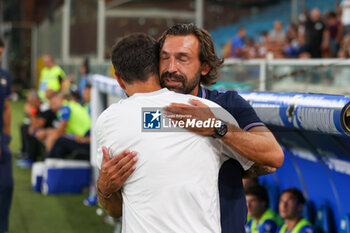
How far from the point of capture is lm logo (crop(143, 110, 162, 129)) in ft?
6.61

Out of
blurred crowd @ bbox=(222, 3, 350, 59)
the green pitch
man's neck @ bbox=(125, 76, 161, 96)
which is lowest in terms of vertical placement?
the green pitch

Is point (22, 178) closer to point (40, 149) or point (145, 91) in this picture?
point (40, 149)

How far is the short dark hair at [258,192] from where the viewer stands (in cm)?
439

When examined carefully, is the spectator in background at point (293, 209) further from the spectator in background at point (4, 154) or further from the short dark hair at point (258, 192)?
the spectator in background at point (4, 154)

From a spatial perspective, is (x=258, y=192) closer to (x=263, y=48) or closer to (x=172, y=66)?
(x=172, y=66)

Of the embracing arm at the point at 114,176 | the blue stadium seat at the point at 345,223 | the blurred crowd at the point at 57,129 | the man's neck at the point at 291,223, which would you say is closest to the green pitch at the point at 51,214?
the blurred crowd at the point at 57,129

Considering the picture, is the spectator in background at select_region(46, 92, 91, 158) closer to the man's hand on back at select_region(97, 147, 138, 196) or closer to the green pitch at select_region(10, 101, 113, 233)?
the green pitch at select_region(10, 101, 113, 233)

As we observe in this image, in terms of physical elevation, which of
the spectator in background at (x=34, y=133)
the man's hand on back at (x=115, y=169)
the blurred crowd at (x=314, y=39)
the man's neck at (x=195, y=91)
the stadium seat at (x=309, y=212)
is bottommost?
the spectator in background at (x=34, y=133)

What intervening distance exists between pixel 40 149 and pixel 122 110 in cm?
854

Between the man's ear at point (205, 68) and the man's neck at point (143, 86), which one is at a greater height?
the man's ear at point (205, 68)

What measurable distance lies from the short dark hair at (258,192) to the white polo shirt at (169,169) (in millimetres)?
2343

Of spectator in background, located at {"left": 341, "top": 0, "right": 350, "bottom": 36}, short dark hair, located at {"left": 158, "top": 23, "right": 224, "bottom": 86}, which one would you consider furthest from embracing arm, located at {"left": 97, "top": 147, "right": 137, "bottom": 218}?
spectator in background, located at {"left": 341, "top": 0, "right": 350, "bottom": 36}

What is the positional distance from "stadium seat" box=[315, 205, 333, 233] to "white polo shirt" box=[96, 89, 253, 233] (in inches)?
72.5

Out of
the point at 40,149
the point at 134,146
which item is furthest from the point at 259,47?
the point at 134,146
